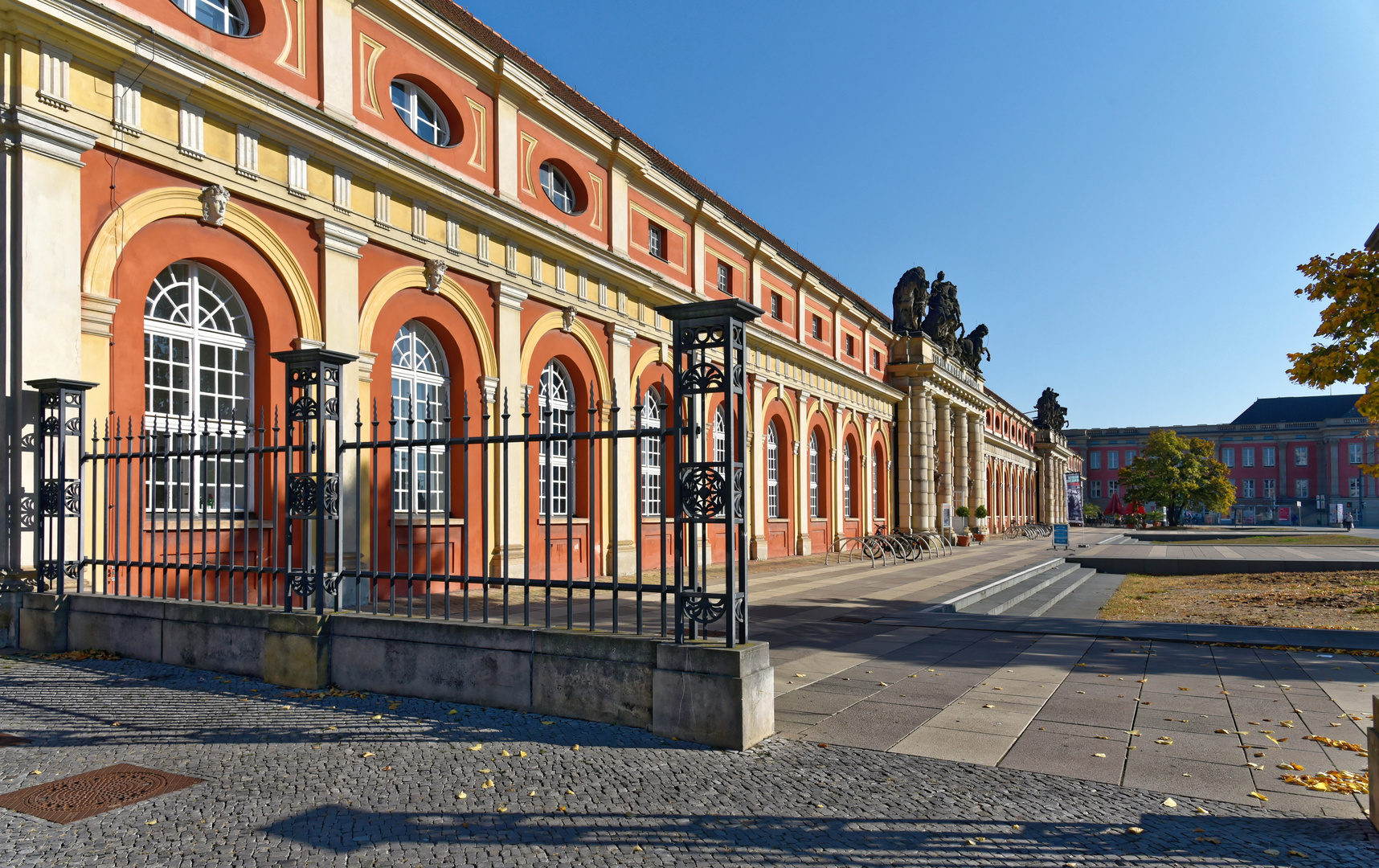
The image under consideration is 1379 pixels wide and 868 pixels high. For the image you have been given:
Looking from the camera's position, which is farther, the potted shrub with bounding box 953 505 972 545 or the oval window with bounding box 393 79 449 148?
the potted shrub with bounding box 953 505 972 545

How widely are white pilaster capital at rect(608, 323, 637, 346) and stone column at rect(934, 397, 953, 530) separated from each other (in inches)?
963

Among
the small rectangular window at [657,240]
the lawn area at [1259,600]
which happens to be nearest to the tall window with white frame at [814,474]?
the lawn area at [1259,600]

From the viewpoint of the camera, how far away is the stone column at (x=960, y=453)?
43500 millimetres

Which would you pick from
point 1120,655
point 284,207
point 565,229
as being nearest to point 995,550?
point 565,229

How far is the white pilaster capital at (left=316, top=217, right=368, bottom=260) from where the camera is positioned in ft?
39.2

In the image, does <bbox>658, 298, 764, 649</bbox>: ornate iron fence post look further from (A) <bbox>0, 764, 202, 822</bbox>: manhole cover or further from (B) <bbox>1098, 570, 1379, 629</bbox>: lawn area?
(B) <bbox>1098, 570, 1379, 629</bbox>: lawn area

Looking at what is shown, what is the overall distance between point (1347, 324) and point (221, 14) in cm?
1495

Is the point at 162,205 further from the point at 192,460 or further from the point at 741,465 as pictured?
the point at 741,465

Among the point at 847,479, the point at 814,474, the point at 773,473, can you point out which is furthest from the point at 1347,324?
the point at 847,479

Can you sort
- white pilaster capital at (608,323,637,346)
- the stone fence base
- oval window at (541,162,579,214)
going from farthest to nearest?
white pilaster capital at (608,323,637,346) < oval window at (541,162,579,214) < the stone fence base

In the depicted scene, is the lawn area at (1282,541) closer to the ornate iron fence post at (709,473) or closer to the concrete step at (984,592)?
the concrete step at (984,592)

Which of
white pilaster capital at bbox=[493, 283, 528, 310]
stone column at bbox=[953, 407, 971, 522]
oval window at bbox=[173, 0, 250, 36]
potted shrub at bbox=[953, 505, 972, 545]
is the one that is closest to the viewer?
oval window at bbox=[173, 0, 250, 36]

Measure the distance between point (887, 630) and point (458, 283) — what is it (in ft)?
28.2

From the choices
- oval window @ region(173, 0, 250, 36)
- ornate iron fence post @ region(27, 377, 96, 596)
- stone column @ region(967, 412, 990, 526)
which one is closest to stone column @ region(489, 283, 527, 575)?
oval window @ region(173, 0, 250, 36)
